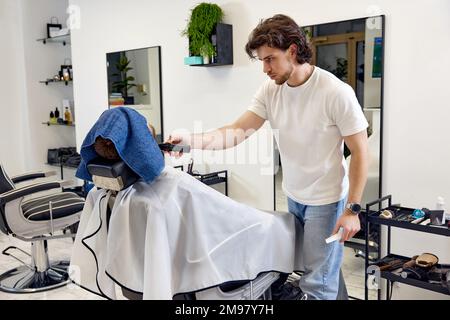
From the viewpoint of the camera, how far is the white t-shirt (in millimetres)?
1534

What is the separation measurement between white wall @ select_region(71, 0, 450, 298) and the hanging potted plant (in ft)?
0.37

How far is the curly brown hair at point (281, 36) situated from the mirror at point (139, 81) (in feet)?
6.34

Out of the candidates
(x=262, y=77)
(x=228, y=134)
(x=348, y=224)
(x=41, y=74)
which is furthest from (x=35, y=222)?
(x=41, y=74)

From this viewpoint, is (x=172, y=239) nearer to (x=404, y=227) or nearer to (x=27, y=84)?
(x=404, y=227)

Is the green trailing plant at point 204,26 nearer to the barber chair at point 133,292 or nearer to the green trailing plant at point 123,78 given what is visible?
the green trailing plant at point 123,78

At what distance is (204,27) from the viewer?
2875 millimetres

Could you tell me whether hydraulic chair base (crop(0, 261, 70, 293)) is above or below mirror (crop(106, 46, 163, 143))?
below

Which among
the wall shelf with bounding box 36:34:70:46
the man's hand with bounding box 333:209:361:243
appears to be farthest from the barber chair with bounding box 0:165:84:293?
the wall shelf with bounding box 36:34:70:46

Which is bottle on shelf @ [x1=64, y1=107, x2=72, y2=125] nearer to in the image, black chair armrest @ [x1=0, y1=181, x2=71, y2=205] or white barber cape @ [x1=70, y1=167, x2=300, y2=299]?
black chair armrest @ [x1=0, y1=181, x2=71, y2=205]

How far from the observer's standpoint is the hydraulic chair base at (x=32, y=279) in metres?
2.80

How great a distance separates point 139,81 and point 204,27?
903 millimetres

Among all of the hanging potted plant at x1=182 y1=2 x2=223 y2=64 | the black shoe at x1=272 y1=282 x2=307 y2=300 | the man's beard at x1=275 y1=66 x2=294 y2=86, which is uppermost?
the hanging potted plant at x1=182 y1=2 x2=223 y2=64

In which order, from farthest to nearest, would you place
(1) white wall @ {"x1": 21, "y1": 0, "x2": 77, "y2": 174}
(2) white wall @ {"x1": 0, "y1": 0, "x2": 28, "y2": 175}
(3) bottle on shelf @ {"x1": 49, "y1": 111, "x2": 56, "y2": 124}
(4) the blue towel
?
(3) bottle on shelf @ {"x1": 49, "y1": 111, "x2": 56, "y2": 124}
(1) white wall @ {"x1": 21, "y1": 0, "x2": 77, "y2": 174}
(2) white wall @ {"x1": 0, "y1": 0, "x2": 28, "y2": 175}
(4) the blue towel
